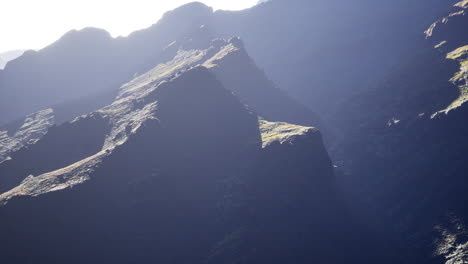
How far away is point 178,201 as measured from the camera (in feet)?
530

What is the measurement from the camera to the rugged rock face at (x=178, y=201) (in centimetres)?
13625

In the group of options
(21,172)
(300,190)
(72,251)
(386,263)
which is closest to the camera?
(72,251)

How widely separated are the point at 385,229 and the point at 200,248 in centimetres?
10107

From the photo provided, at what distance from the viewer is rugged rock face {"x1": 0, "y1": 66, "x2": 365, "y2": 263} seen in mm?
136250

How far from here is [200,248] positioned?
14825cm

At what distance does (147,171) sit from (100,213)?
27443mm

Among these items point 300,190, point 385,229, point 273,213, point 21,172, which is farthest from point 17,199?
point 385,229

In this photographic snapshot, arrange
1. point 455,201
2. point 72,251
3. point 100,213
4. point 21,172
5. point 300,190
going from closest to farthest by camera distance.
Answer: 1. point 72,251
2. point 100,213
3. point 300,190
4. point 455,201
5. point 21,172

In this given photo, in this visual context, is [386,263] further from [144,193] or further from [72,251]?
[72,251]

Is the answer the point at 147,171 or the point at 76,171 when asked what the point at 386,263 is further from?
the point at 76,171

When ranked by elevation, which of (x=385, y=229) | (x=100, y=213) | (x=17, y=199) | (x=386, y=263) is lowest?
(x=386, y=263)

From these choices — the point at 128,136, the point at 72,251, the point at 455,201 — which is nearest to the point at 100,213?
the point at 72,251

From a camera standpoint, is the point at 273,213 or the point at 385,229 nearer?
the point at 273,213

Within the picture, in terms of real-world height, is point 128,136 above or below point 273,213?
above
